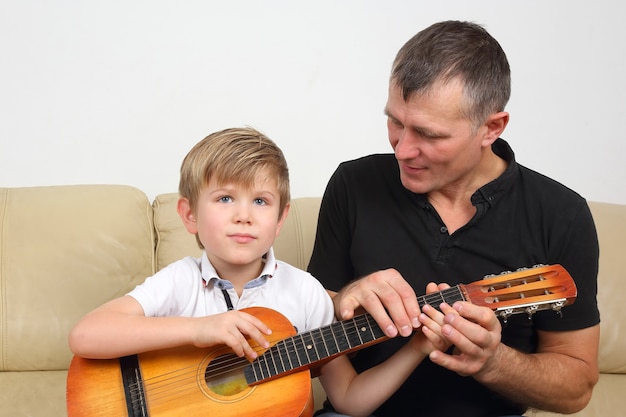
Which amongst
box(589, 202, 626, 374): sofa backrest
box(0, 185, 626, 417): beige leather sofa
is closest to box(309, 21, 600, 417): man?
box(0, 185, 626, 417): beige leather sofa

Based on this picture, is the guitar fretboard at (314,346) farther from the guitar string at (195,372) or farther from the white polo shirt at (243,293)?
the white polo shirt at (243,293)

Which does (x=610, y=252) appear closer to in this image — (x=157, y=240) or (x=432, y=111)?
(x=432, y=111)

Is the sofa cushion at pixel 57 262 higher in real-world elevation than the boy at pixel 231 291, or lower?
lower

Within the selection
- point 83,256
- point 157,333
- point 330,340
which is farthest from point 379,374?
point 83,256

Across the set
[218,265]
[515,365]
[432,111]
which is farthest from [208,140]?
[515,365]

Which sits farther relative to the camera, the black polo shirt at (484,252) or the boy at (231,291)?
the black polo shirt at (484,252)

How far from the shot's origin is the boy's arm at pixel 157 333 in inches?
60.6

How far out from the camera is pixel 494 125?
6.03 ft

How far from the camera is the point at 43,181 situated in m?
2.66

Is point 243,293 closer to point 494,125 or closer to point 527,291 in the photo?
point 527,291

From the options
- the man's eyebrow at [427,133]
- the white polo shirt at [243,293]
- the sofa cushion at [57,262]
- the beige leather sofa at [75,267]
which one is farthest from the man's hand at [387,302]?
the sofa cushion at [57,262]

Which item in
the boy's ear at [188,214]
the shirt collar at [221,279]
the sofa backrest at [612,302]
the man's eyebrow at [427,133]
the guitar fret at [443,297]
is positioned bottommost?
the sofa backrest at [612,302]

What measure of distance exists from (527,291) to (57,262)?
144 cm

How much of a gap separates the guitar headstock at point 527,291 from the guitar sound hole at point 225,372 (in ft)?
1.62
